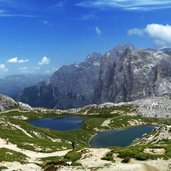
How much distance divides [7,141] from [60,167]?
48.8m

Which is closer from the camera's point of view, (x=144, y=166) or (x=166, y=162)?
(x=144, y=166)

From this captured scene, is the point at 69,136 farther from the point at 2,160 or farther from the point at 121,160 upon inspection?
the point at 121,160

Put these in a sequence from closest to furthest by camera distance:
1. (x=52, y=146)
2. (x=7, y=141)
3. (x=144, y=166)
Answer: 1. (x=144, y=166)
2. (x=7, y=141)
3. (x=52, y=146)

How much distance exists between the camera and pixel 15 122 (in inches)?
6619

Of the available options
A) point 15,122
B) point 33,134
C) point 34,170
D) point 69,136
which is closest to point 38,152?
point 34,170

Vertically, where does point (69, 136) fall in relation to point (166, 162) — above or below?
below

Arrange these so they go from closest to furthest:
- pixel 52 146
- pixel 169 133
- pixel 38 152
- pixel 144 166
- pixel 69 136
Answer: pixel 144 166, pixel 38 152, pixel 52 146, pixel 169 133, pixel 69 136

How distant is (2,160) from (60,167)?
1791cm

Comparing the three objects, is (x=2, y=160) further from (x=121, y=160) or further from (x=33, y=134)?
(x=33, y=134)

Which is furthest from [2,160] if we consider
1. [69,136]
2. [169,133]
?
[69,136]

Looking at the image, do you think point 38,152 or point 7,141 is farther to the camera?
point 7,141

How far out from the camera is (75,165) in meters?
52.4

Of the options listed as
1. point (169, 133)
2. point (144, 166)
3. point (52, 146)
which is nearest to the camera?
point (144, 166)

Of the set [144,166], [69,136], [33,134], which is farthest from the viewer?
[69,136]
